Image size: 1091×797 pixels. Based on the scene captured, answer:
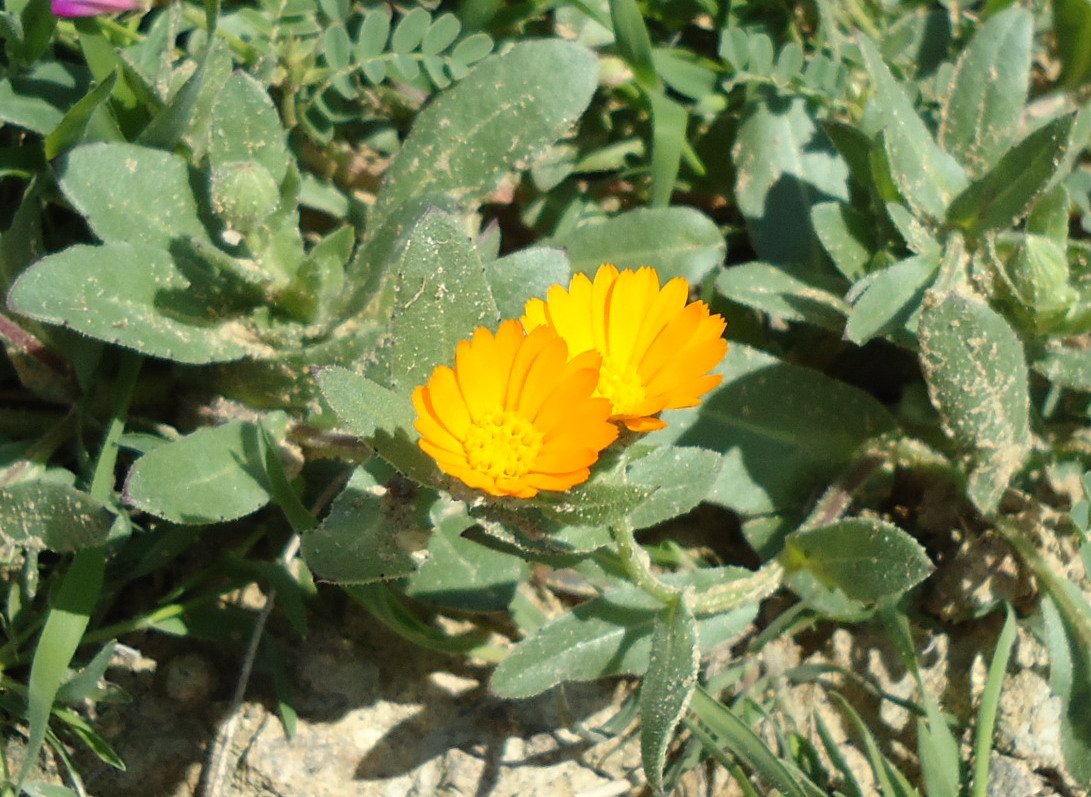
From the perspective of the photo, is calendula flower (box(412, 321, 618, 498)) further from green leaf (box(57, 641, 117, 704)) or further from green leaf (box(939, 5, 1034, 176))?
green leaf (box(939, 5, 1034, 176))

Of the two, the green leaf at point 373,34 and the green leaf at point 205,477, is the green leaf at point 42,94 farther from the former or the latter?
the green leaf at point 205,477

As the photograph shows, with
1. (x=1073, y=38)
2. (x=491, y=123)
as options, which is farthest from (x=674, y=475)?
(x=1073, y=38)

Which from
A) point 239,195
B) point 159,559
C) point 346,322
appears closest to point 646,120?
point 346,322

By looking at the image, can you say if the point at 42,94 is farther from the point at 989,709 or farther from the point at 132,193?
the point at 989,709

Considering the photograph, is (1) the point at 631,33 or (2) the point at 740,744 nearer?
(2) the point at 740,744

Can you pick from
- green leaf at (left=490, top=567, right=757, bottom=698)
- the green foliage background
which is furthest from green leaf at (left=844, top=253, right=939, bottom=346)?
green leaf at (left=490, top=567, right=757, bottom=698)

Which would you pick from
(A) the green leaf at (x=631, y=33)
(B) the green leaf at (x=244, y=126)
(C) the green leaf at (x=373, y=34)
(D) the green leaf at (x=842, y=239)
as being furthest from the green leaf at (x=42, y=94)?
(D) the green leaf at (x=842, y=239)

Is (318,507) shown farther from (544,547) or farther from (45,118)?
(45,118)
